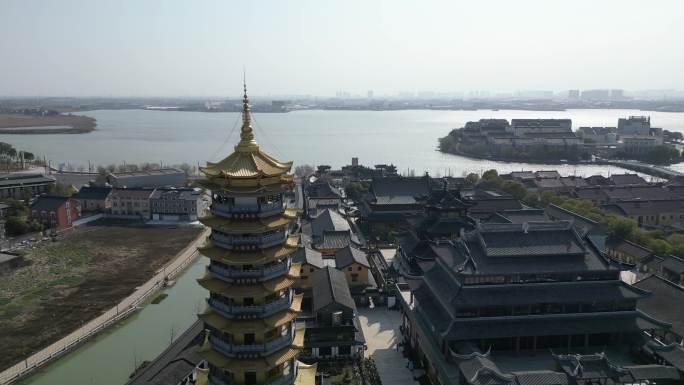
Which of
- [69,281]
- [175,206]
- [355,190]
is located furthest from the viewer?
[355,190]

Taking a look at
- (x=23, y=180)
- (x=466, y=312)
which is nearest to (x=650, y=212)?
(x=466, y=312)

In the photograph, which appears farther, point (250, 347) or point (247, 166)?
point (247, 166)

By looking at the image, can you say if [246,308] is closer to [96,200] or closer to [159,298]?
[159,298]

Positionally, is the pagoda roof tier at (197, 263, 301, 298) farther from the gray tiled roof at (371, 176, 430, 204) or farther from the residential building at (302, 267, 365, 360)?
the gray tiled roof at (371, 176, 430, 204)

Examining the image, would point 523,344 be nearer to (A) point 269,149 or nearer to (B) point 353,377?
(B) point 353,377

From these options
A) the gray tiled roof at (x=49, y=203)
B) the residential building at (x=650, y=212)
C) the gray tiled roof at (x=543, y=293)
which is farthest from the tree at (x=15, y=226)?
the residential building at (x=650, y=212)
